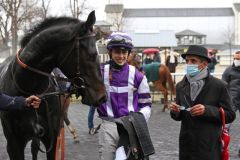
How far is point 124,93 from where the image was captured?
13.3 feet

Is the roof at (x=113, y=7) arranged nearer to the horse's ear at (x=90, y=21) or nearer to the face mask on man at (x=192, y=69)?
the face mask on man at (x=192, y=69)

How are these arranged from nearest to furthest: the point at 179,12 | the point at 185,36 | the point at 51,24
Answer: the point at 51,24 → the point at 185,36 → the point at 179,12

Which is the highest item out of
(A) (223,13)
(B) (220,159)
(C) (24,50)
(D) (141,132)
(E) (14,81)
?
(A) (223,13)

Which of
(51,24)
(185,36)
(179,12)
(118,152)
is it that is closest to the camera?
(118,152)

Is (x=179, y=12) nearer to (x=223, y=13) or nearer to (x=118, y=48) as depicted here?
(x=223, y=13)

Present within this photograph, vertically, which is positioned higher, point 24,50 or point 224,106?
point 24,50

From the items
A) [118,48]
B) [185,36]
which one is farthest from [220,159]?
[185,36]

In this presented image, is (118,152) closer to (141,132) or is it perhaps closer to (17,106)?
(141,132)

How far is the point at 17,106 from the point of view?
3998mm

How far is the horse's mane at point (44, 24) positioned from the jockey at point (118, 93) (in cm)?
46

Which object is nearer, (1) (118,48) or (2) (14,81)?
(1) (118,48)

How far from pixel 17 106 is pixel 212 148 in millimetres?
1731

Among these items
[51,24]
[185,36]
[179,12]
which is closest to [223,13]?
[179,12]

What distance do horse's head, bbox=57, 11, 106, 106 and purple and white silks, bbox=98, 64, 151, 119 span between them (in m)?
0.33
